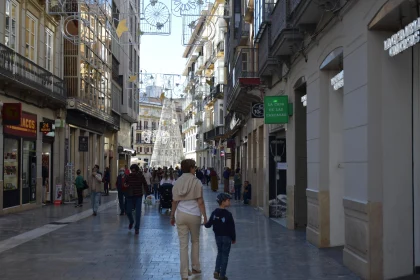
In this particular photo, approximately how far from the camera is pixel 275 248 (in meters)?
12.2

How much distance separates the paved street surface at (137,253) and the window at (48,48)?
10.4 meters

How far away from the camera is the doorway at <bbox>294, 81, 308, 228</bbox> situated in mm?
15524

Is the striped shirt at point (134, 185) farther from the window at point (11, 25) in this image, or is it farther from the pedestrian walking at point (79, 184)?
the window at point (11, 25)

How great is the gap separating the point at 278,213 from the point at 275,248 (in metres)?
7.44

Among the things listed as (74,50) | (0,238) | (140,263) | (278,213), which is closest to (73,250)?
(140,263)

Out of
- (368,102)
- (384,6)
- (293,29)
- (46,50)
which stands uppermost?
(46,50)

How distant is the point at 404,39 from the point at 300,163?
27.3ft

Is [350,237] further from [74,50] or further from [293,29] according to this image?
[74,50]

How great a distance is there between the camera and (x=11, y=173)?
71.4 feet

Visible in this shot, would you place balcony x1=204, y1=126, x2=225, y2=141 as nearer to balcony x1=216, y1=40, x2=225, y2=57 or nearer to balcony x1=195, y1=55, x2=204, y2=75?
balcony x1=216, y1=40, x2=225, y2=57

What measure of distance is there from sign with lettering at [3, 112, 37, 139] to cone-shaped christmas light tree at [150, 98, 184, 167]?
37004 mm

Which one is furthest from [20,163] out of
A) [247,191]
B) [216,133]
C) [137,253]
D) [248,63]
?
[216,133]

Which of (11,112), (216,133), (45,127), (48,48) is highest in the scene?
(48,48)

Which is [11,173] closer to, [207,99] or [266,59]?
[266,59]
